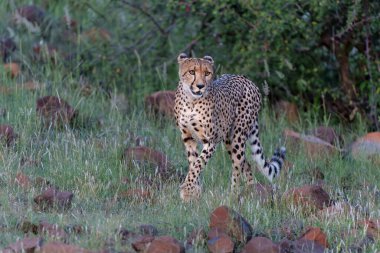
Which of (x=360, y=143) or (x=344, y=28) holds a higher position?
(x=344, y=28)

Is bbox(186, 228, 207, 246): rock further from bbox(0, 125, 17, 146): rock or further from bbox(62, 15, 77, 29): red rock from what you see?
bbox(62, 15, 77, 29): red rock

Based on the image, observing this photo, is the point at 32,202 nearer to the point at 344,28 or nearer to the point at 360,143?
the point at 360,143

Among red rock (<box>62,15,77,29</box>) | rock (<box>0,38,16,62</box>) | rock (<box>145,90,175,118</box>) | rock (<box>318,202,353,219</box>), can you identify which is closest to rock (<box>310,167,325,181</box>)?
rock (<box>318,202,353,219</box>)

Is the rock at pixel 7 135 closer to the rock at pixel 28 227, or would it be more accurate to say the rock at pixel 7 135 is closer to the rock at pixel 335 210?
the rock at pixel 28 227

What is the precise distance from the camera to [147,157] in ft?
26.1

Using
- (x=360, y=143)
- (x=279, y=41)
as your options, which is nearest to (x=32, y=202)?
(x=360, y=143)

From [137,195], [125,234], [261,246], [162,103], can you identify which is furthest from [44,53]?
[261,246]

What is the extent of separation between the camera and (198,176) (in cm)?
751

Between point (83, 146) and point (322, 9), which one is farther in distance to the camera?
point (322, 9)

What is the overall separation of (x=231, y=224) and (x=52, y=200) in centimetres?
132

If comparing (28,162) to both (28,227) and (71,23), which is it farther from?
(71,23)

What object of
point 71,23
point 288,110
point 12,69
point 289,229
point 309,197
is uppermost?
point 71,23

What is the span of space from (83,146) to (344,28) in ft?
10.2

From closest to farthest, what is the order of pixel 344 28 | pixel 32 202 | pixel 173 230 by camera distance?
pixel 173 230 → pixel 32 202 → pixel 344 28
